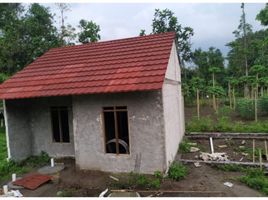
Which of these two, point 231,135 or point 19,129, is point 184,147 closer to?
point 231,135

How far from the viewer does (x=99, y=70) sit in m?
10.2

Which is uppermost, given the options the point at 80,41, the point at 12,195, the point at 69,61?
the point at 80,41

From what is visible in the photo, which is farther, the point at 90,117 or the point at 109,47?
the point at 109,47

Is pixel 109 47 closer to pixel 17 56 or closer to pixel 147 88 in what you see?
pixel 147 88

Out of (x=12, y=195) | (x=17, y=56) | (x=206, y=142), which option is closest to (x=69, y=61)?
(x=12, y=195)

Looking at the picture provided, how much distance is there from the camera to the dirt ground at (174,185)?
749 cm

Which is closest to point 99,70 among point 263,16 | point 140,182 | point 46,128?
point 46,128

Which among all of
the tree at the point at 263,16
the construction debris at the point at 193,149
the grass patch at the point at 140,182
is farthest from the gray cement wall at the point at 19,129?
the tree at the point at 263,16

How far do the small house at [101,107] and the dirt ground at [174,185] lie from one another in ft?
1.88

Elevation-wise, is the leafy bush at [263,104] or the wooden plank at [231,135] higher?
the leafy bush at [263,104]

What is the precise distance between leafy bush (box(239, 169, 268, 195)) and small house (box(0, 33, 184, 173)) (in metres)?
2.35

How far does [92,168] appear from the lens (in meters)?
9.56

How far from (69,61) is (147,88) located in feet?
17.3

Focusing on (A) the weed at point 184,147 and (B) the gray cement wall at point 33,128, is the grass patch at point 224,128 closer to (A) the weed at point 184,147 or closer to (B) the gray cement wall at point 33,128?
(A) the weed at point 184,147
